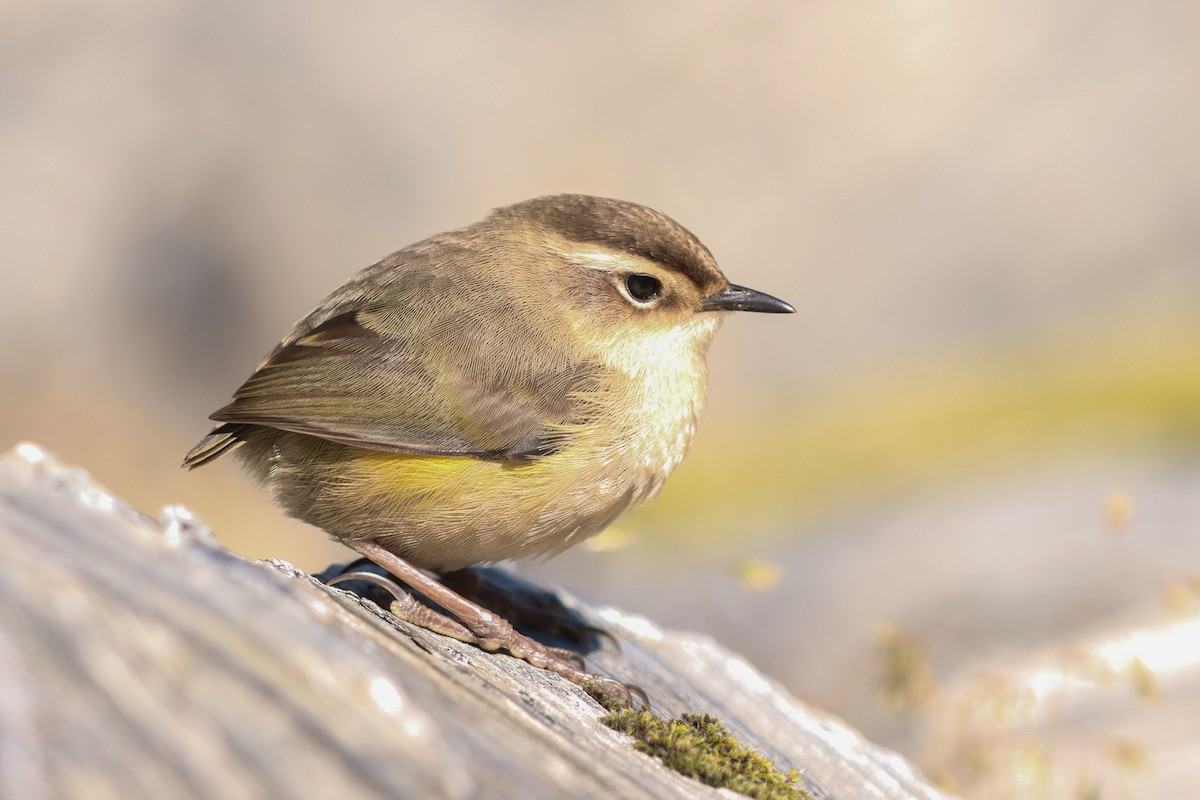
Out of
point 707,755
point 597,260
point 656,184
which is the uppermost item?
point 656,184

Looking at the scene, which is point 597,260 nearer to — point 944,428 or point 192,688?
point 192,688

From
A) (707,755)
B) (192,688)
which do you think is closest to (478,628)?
(707,755)

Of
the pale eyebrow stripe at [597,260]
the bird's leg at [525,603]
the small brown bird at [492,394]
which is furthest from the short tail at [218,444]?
the pale eyebrow stripe at [597,260]

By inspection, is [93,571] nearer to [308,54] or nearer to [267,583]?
[267,583]

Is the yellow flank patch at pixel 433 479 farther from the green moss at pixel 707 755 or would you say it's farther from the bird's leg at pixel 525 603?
the green moss at pixel 707 755

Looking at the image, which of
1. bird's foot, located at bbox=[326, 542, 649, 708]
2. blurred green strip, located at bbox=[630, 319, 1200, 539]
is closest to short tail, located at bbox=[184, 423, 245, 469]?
bird's foot, located at bbox=[326, 542, 649, 708]

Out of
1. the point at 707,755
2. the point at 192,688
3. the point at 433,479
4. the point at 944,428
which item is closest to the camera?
the point at 192,688

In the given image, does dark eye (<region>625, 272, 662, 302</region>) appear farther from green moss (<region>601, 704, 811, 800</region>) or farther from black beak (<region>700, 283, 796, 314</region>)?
green moss (<region>601, 704, 811, 800</region>)
